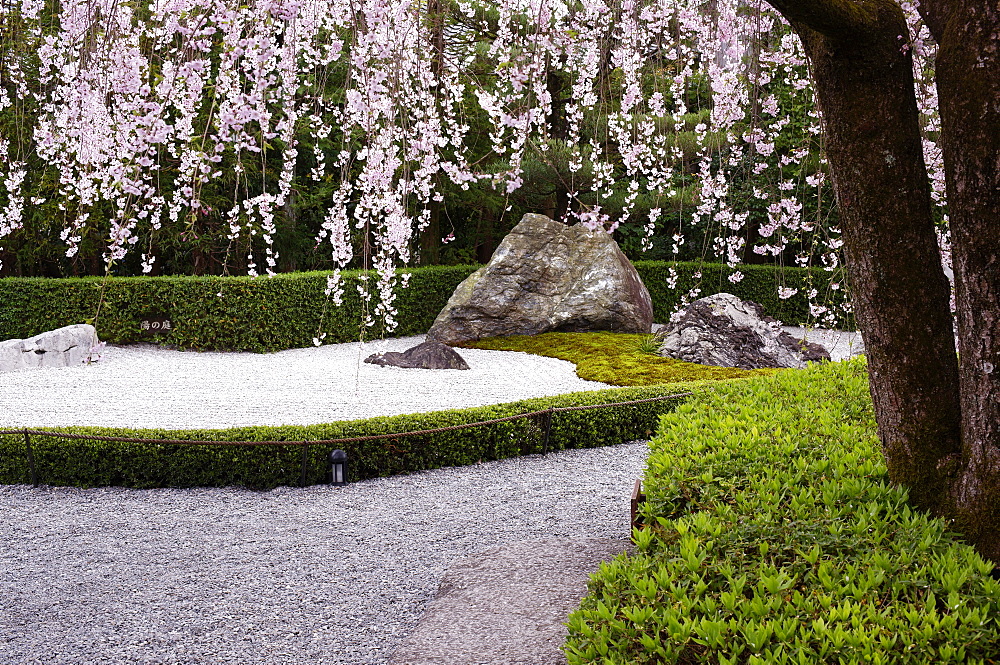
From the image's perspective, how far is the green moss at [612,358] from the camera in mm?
7215

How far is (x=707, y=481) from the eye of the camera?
2520mm

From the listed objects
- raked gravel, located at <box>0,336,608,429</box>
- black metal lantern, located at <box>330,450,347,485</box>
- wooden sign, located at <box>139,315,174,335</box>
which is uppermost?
wooden sign, located at <box>139,315,174,335</box>

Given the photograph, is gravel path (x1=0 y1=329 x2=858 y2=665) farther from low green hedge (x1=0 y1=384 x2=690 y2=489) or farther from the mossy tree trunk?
the mossy tree trunk

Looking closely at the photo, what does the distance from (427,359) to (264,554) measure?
14.2ft

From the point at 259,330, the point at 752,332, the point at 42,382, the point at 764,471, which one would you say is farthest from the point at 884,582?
the point at 259,330

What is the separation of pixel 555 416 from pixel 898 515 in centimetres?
326

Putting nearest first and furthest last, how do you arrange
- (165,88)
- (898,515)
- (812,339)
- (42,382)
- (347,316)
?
(898,515) < (165,88) < (42,382) < (347,316) < (812,339)

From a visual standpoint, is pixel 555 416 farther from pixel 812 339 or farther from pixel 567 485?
pixel 812 339

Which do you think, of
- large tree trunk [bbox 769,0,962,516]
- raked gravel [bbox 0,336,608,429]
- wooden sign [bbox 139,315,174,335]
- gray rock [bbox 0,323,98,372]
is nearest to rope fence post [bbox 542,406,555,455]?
raked gravel [bbox 0,336,608,429]

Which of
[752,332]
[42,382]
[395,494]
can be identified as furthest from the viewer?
[752,332]

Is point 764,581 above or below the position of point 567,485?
above

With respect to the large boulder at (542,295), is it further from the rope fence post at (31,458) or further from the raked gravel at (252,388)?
the rope fence post at (31,458)

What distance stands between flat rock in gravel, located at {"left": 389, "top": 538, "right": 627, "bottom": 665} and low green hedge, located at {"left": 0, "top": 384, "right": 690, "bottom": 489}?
4.62 ft

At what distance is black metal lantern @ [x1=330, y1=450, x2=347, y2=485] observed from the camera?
464 centimetres
